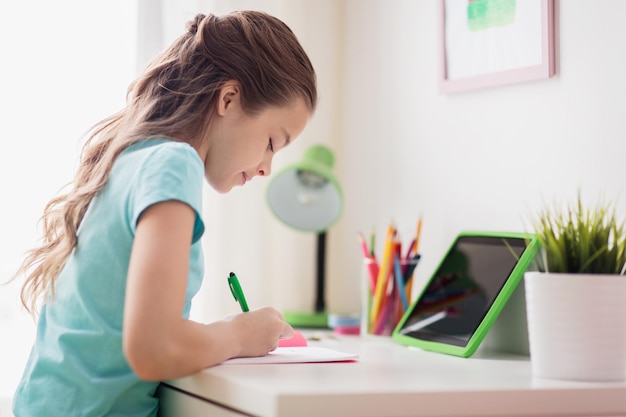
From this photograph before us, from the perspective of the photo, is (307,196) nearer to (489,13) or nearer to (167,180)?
(489,13)

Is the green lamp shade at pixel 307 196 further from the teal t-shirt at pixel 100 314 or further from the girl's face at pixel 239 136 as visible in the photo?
the teal t-shirt at pixel 100 314

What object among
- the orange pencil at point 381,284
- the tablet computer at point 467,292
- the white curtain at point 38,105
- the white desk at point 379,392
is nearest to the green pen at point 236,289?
the white desk at point 379,392

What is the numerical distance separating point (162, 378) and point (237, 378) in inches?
3.8

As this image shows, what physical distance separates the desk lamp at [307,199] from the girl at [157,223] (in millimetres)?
637

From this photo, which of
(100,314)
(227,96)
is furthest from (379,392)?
(227,96)

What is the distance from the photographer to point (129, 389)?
4.06 feet

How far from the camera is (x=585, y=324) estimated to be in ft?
3.76

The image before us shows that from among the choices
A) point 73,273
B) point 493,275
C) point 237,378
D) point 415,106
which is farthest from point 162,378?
point 415,106

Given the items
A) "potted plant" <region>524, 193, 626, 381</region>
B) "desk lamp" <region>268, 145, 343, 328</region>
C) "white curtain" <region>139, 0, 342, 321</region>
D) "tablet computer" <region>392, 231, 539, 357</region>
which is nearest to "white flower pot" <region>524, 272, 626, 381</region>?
"potted plant" <region>524, 193, 626, 381</region>

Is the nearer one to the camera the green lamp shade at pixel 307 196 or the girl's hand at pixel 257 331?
the girl's hand at pixel 257 331

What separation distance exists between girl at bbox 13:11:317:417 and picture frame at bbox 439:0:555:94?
451 mm

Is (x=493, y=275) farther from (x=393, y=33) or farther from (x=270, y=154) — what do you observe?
(x=393, y=33)

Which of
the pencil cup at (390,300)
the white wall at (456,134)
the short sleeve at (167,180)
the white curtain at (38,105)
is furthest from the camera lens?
the white curtain at (38,105)

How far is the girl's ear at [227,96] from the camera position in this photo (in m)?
1.32
